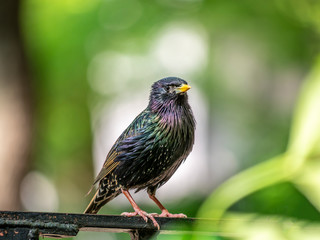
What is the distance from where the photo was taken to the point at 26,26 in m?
4.57

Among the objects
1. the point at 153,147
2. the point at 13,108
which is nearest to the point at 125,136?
the point at 153,147

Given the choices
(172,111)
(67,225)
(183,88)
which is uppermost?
(183,88)

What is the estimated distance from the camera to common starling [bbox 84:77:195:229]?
2.09m

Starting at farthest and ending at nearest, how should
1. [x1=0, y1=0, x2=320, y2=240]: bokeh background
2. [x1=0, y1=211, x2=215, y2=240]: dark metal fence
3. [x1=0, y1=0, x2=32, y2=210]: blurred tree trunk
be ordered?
1. [x1=0, y1=0, x2=320, y2=240]: bokeh background
2. [x1=0, y1=0, x2=32, y2=210]: blurred tree trunk
3. [x1=0, y1=211, x2=215, y2=240]: dark metal fence

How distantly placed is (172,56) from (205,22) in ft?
1.61

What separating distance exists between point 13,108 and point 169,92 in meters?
2.10

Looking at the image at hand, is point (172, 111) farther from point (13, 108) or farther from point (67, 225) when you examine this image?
point (13, 108)

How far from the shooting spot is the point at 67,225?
134 centimetres

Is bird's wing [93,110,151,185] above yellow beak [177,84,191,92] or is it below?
below

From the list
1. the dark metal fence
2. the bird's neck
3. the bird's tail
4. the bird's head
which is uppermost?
the bird's head

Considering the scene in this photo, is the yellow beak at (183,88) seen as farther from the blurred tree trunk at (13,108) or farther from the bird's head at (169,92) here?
the blurred tree trunk at (13,108)

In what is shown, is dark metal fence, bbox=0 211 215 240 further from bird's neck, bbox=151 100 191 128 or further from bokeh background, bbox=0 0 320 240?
bokeh background, bbox=0 0 320 240

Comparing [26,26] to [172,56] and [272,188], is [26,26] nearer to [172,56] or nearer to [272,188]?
[172,56]

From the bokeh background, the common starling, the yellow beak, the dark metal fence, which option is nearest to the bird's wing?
the common starling
